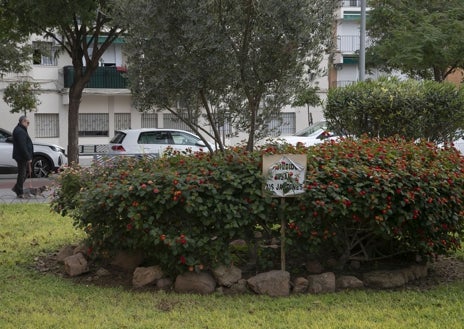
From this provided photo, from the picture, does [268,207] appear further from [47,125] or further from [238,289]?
[47,125]

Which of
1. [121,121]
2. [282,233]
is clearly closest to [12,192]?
[282,233]

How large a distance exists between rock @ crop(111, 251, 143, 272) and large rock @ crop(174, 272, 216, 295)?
80 cm

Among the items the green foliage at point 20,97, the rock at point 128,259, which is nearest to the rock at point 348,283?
the rock at point 128,259

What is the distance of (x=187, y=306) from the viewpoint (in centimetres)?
595

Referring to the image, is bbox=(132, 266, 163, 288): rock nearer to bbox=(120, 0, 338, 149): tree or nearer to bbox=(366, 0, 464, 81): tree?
bbox=(120, 0, 338, 149): tree

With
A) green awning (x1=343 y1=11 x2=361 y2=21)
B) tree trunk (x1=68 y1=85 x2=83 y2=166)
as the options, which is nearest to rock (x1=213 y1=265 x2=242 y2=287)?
tree trunk (x1=68 y1=85 x2=83 y2=166)

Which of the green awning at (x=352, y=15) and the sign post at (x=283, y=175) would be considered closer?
the sign post at (x=283, y=175)

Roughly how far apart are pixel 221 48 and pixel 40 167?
1480 centimetres

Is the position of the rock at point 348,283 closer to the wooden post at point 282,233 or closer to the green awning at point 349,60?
the wooden post at point 282,233

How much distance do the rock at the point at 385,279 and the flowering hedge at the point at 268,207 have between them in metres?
0.32

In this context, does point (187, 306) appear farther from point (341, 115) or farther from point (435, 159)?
point (341, 115)

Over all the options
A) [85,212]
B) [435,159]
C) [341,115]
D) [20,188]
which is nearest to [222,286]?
[85,212]

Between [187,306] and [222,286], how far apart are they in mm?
656

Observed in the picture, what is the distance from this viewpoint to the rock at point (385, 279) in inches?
262
